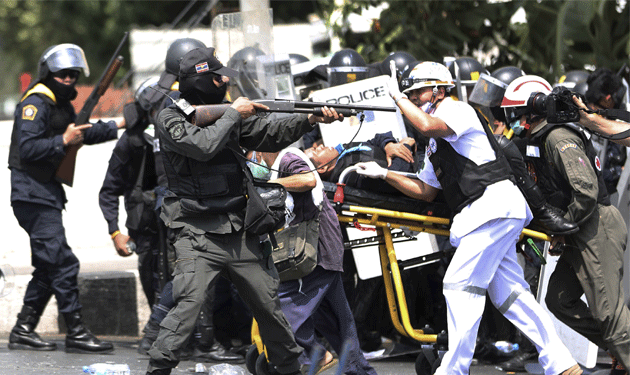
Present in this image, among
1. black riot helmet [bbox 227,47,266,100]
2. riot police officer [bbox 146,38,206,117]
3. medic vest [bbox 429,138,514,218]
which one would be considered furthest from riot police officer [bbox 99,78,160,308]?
medic vest [bbox 429,138,514,218]

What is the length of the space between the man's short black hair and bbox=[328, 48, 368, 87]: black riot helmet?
5.78 feet

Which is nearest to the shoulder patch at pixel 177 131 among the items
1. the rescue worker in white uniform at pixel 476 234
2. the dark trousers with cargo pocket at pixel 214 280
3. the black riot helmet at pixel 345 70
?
the dark trousers with cargo pocket at pixel 214 280

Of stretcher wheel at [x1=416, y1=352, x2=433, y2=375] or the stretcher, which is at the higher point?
the stretcher

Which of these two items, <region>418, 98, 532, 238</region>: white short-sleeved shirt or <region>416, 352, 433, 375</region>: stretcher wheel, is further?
<region>416, 352, 433, 375</region>: stretcher wheel

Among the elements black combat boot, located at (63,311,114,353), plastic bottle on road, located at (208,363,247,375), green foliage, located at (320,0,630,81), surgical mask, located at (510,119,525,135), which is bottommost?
plastic bottle on road, located at (208,363,247,375)

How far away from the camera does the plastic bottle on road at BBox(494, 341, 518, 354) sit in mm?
6047

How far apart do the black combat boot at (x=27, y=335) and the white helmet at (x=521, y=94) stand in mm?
3514

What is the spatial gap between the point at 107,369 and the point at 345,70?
2.99 meters

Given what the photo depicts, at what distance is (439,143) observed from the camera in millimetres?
4941

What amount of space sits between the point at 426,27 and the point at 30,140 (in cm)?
567

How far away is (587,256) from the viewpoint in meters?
5.09

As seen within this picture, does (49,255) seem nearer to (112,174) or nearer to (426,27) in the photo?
(112,174)

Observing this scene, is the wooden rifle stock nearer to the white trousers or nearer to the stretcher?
the stretcher

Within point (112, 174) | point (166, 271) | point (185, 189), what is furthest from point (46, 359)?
point (185, 189)
